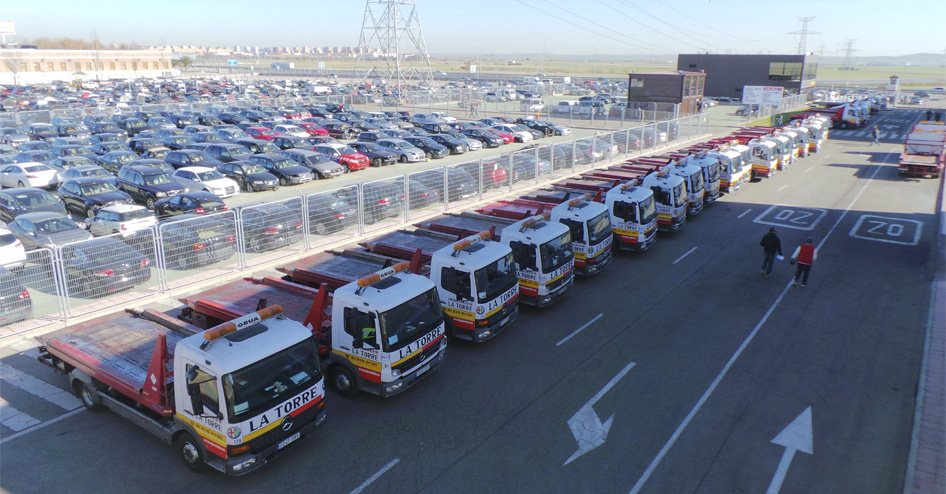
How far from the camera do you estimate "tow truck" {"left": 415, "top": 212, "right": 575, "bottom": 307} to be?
13.5 m

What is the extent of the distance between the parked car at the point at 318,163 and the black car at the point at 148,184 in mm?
7023

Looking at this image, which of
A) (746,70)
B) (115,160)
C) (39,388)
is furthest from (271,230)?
(746,70)

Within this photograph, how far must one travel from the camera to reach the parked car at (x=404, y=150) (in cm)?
3562

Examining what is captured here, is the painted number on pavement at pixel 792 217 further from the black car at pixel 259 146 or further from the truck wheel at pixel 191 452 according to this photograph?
the black car at pixel 259 146

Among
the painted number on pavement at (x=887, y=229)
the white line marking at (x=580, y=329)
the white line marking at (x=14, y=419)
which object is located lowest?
the white line marking at (x=580, y=329)

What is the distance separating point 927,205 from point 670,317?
2033cm

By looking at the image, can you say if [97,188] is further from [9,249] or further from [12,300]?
[12,300]

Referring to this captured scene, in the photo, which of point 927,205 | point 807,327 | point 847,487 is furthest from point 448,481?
point 927,205

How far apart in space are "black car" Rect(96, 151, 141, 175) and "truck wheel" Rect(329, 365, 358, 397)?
24347mm

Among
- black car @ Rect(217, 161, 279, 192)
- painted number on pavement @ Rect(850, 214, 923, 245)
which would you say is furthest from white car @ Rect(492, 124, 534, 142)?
painted number on pavement @ Rect(850, 214, 923, 245)

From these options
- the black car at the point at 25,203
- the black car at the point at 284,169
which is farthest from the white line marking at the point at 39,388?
A: the black car at the point at 284,169

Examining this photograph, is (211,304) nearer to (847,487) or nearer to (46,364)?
(46,364)

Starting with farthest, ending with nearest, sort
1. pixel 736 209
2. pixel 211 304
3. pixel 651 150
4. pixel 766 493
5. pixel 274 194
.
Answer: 1. pixel 651 150
2. pixel 274 194
3. pixel 736 209
4. pixel 211 304
5. pixel 766 493

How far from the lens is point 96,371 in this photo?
29.9ft
